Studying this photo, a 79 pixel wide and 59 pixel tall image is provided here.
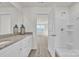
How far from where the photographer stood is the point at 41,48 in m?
1.35

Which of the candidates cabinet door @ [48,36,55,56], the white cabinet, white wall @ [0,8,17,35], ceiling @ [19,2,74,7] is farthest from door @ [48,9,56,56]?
white wall @ [0,8,17,35]

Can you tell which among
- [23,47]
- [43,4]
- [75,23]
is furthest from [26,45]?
[75,23]

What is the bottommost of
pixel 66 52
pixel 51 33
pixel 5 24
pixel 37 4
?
pixel 66 52

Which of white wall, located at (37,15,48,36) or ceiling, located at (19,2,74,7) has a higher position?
ceiling, located at (19,2,74,7)

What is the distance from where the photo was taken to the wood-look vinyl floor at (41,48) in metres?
1.30

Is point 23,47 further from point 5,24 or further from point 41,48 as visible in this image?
point 5,24

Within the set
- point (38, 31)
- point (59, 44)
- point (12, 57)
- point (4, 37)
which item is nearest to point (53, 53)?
point (59, 44)

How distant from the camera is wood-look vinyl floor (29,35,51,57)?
4.27 feet

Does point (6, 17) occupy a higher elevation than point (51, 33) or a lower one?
higher

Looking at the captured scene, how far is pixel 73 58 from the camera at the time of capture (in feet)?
4.06

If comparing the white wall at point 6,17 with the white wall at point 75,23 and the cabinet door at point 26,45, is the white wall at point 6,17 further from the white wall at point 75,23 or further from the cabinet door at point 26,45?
the white wall at point 75,23

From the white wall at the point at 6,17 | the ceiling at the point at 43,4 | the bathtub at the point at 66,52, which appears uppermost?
the ceiling at the point at 43,4

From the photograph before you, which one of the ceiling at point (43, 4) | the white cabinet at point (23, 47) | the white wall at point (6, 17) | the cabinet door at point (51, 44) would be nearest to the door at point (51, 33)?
the cabinet door at point (51, 44)

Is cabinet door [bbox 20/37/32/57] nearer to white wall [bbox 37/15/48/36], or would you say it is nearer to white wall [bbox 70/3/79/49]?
white wall [bbox 37/15/48/36]
